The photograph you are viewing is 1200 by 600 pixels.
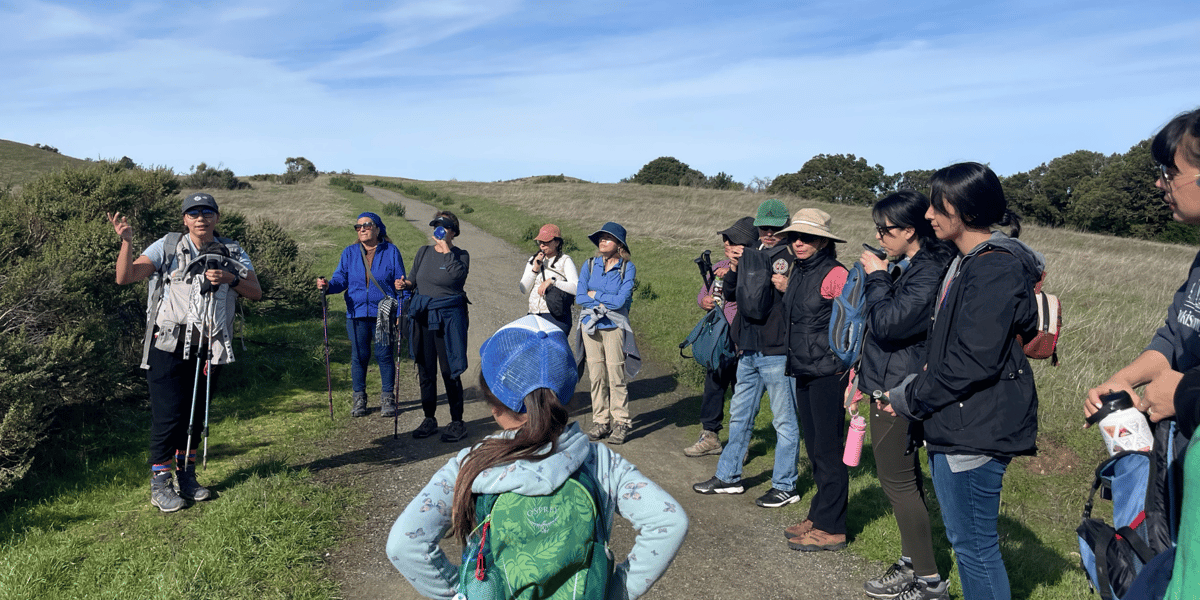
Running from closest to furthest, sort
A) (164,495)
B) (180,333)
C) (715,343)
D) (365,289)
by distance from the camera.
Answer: (180,333)
(164,495)
(715,343)
(365,289)

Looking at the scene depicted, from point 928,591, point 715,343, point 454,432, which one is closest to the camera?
point 928,591

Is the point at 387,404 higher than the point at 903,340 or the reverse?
the reverse

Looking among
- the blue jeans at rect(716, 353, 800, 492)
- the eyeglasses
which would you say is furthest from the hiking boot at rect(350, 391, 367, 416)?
the eyeglasses

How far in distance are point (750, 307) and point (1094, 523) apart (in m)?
3.07

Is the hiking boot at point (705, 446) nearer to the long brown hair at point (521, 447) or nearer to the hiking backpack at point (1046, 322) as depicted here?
the hiking backpack at point (1046, 322)

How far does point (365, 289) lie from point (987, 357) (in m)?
5.96

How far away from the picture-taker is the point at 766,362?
17.5 feet

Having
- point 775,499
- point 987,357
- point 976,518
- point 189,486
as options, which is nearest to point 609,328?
point 775,499

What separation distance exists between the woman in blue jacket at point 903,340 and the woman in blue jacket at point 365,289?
16.1 feet

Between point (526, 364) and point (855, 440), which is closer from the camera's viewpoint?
point (526, 364)

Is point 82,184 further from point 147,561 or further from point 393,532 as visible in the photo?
point 393,532

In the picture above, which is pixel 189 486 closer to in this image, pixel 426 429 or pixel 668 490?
pixel 426 429

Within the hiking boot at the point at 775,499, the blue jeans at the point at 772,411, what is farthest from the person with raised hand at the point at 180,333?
the hiking boot at the point at 775,499

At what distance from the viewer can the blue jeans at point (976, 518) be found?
305 cm
